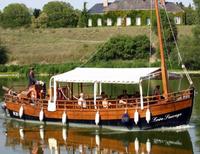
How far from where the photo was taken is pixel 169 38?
321 ft


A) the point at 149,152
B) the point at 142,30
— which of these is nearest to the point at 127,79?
the point at 149,152

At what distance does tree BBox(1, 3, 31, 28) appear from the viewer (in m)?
159

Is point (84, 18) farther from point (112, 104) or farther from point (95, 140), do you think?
point (95, 140)

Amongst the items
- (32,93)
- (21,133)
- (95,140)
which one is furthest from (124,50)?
(95,140)

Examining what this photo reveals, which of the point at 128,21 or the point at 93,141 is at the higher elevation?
the point at 128,21

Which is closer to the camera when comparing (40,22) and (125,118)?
(125,118)

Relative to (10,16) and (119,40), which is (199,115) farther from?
(10,16)

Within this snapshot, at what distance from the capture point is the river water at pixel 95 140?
3086 cm

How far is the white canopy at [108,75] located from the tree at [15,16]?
4625 inches

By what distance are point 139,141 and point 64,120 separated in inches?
246

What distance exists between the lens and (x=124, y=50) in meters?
99.4

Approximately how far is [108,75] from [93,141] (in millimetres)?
4964

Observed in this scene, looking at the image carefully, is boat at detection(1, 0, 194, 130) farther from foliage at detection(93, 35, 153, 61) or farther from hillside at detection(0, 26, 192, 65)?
hillside at detection(0, 26, 192, 65)

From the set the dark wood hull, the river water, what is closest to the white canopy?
the dark wood hull
